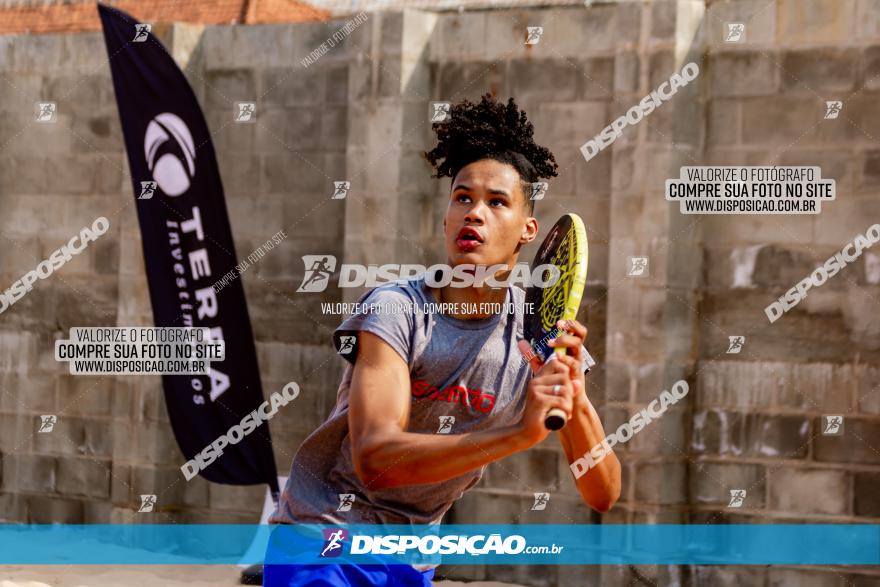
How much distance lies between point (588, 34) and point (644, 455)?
2627mm

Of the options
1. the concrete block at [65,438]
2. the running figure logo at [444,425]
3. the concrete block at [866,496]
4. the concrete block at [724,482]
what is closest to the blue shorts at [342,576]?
the running figure logo at [444,425]

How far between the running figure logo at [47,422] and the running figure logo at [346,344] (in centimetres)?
694

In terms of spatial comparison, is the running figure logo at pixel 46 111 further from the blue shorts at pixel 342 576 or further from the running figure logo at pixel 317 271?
the blue shorts at pixel 342 576

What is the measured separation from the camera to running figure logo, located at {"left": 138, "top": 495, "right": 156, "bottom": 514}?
10188 millimetres

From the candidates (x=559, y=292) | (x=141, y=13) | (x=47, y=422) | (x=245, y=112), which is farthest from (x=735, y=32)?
(x=141, y=13)

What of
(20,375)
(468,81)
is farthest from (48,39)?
(468,81)

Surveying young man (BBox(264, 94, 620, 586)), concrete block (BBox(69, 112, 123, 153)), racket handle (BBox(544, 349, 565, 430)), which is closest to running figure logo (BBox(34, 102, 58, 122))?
concrete block (BBox(69, 112, 123, 153))

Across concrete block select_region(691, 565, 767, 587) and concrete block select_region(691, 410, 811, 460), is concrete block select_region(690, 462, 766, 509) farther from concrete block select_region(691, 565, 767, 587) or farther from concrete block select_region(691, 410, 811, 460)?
concrete block select_region(691, 565, 767, 587)

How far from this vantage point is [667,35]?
888cm

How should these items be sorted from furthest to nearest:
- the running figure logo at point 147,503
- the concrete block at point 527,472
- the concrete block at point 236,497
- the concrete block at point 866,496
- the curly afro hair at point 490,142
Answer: the running figure logo at point 147,503, the concrete block at point 236,497, the concrete block at point 527,472, the concrete block at point 866,496, the curly afro hair at point 490,142

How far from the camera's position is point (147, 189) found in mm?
9828

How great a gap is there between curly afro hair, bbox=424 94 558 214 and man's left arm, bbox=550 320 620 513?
60cm

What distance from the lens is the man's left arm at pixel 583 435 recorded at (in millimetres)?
4324

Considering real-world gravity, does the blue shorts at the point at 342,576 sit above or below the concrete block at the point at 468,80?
below
